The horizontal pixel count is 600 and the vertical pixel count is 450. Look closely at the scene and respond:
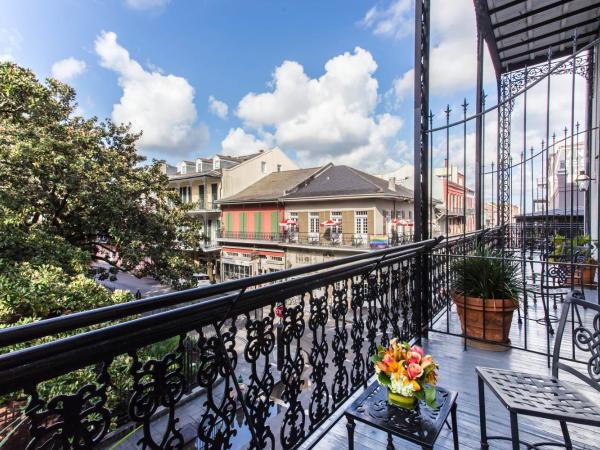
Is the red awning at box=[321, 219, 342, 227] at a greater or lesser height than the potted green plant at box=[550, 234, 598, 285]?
greater

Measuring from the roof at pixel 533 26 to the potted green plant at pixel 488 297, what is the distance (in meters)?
4.23

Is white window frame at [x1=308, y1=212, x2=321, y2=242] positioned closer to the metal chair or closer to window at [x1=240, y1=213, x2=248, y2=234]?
window at [x1=240, y1=213, x2=248, y2=234]

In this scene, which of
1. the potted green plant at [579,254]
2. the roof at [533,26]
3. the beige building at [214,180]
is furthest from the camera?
the beige building at [214,180]

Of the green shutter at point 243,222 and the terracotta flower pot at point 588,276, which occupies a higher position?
the green shutter at point 243,222

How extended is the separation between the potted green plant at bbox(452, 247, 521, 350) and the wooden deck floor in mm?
157

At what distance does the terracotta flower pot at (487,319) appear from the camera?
2.44 metres

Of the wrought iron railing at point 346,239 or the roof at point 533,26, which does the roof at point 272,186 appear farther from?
the roof at point 533,26

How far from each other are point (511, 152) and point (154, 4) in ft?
34.1

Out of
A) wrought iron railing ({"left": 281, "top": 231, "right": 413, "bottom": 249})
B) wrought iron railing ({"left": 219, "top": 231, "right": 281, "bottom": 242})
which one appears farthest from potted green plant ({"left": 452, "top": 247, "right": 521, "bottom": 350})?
wrought iron railing ({"left": 219, "top": 231, "right": 281, "bottom": 242})

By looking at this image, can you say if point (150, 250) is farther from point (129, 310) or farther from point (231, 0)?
point (129, 310)

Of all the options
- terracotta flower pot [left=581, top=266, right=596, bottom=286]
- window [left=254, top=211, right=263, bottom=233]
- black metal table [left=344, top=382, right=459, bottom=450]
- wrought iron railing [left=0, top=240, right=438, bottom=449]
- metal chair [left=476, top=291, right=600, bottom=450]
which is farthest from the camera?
window [left=254, top=211, right=263, bottom=233]

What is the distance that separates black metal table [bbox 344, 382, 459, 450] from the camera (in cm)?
120

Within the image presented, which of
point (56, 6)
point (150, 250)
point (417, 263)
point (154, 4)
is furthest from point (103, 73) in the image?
point (417, 263)

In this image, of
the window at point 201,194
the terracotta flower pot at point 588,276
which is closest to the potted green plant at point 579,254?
the terracotta flower pot at point 588,276
